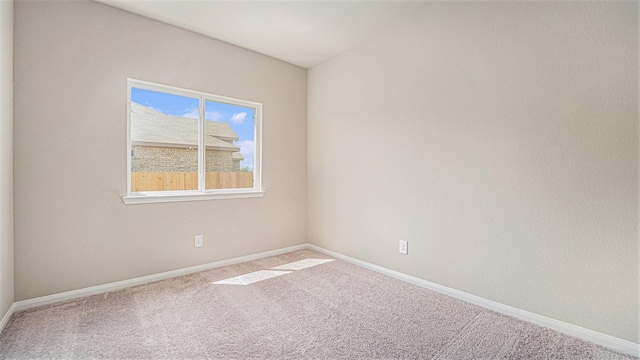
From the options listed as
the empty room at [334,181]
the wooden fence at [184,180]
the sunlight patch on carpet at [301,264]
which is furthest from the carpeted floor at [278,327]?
the wooden fence at [184,180]

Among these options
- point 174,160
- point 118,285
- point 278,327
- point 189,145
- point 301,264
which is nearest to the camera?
point 278,327

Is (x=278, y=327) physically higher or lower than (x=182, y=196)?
lower

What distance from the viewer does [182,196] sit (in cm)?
291

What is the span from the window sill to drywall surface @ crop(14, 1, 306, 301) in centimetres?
5

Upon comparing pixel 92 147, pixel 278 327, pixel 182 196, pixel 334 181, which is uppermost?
pixel 92 147

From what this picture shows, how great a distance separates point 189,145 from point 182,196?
0.55 m

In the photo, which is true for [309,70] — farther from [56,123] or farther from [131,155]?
[56,123]

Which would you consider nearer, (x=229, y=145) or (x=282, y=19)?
(x=282, y=19)

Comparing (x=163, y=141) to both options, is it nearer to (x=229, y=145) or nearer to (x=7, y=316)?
(x=229, y=145)

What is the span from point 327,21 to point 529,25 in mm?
1644

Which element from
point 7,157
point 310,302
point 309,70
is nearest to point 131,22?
point 7,157

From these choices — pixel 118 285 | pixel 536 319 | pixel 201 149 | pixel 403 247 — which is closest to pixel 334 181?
pixel 403 247

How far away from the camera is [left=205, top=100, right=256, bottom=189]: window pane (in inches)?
125

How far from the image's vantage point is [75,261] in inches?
93.4
